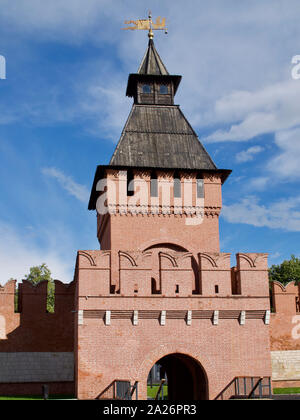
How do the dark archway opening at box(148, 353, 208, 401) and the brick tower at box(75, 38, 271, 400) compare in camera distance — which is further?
the dark archway opening at box(148, 353, 208, 401)

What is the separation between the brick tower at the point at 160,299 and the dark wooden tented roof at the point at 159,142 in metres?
0.32

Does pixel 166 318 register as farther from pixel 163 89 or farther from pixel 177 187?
pixel 163 89

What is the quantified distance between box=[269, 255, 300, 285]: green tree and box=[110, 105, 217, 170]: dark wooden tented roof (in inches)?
803

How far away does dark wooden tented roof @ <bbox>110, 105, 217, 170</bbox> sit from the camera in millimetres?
24391

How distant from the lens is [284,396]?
20.0 meters

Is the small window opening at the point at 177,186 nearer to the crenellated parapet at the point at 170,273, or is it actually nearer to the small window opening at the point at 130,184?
the small window opening at the point at 130,184

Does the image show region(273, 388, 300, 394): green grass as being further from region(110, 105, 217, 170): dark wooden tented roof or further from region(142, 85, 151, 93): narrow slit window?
region(142, 85, 151, 93): narrow slit window

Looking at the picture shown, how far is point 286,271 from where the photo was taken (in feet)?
144

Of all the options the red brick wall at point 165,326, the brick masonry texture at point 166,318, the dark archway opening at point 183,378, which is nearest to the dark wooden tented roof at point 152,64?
the brick masonry texture at point 166,318

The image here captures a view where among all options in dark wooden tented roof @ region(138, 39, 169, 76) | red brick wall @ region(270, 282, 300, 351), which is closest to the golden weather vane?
dark wooden tented roof @ region(138, 39, 169, 76)

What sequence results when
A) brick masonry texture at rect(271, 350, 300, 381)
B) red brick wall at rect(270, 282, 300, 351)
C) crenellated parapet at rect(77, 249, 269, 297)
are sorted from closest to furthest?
crenellated parapet at rect(77, 249, 269, 297)
brick masonry texture at rect(271, 350, 300, 381)
red brick wall at rect(270, 282, 300, 351)

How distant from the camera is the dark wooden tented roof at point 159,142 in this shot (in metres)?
24.4
